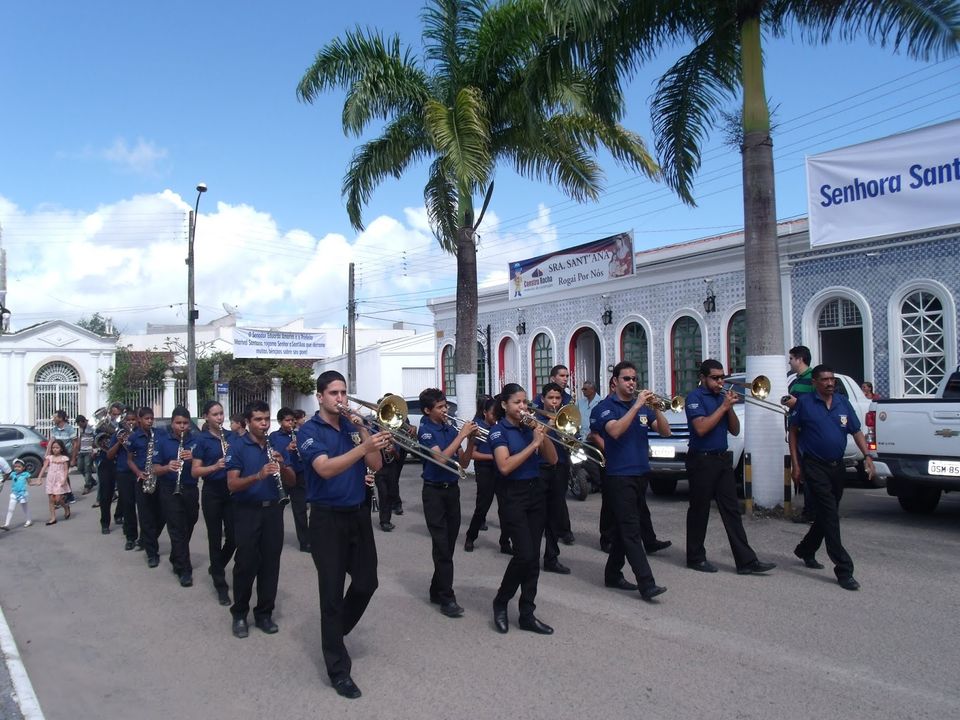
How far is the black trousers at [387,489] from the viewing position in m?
10.7

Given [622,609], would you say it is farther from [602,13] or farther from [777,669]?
[602,13]

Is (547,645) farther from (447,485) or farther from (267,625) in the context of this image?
(267,625)

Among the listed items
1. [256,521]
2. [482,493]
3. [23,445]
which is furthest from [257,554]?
[23,445]

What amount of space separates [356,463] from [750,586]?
3848 millimetres

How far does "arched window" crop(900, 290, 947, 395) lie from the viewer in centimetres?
1522

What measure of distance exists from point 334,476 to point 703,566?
164 inches

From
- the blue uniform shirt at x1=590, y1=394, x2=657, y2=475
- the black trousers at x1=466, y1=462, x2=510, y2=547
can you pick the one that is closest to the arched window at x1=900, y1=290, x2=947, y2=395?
the black trousers at x1=466, y1=462, x2=510, y2=547

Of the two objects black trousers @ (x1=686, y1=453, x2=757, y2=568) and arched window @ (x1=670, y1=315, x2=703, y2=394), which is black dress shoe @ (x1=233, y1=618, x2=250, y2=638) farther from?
arched window @ (x1=670, y1=315, x2=703, y2=394)

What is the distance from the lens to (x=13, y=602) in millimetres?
7957

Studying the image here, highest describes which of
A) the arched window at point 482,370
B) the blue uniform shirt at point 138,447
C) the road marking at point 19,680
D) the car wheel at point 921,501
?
the arched window at point 482,370

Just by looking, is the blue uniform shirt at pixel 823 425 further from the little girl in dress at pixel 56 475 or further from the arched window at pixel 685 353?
the arched window at pixel 685 353

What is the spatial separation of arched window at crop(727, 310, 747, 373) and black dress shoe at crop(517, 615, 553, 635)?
1384 cm

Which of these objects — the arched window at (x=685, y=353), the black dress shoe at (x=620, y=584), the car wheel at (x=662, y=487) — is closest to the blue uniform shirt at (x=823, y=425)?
the black dress shoe at (x=620, y=584)

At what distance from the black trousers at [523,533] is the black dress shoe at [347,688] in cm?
141
